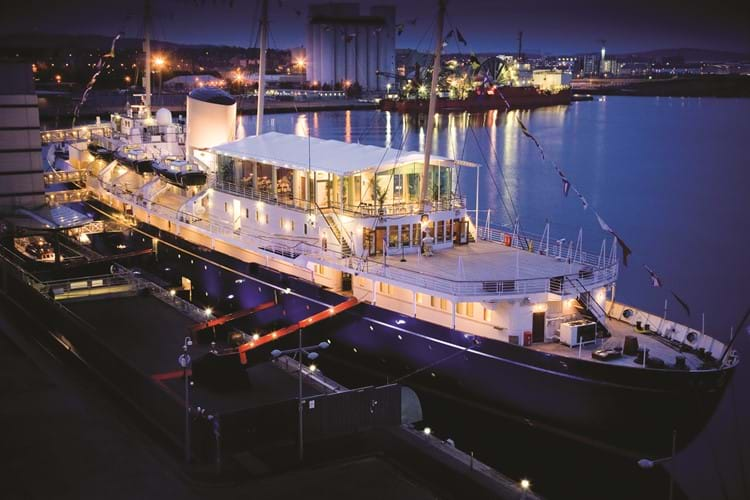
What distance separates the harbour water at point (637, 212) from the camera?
21.5 m

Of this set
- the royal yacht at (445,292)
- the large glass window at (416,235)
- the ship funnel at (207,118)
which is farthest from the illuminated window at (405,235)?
the ship funnel at (207,118)

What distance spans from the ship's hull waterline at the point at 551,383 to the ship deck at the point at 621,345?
0.55 meters

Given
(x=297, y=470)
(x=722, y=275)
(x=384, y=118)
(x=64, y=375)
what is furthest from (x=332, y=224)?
(x=384, y=118)

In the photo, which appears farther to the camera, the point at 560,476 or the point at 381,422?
the point at 560,476

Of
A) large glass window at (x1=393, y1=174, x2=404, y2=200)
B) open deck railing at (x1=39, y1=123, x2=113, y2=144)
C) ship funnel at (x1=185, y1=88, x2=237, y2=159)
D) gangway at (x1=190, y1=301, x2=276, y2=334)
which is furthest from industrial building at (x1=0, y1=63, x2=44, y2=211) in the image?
large glass window at (x1=393, y1=174, x2=404, y2=200)

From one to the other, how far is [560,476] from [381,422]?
Answer: 5.75 m

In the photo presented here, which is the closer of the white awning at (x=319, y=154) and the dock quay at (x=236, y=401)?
the dock quay at (x=236, y=401)

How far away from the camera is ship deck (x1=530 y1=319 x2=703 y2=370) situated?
2047 cm

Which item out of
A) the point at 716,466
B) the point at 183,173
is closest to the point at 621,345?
the point at 716,466

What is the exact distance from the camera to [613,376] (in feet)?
64.5

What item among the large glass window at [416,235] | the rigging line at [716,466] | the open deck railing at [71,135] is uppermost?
the open deck railing at [71,135]

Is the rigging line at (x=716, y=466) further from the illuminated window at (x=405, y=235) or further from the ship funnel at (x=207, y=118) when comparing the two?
the ship funnel at (x=207, y=118)

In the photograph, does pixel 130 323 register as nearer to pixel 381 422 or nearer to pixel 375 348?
pixel 375 348

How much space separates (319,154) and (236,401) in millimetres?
11806
